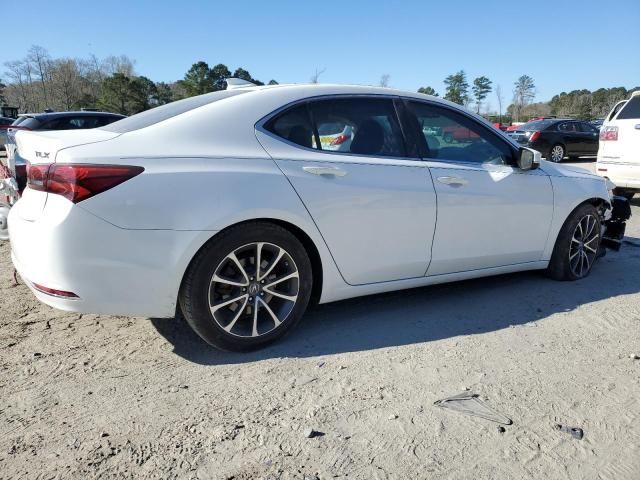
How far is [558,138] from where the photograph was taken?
692 inches

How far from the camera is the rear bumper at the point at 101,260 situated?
8.36 feet

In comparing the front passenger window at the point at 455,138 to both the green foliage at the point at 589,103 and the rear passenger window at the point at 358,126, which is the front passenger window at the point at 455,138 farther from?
the green foliage at the point at 589,103

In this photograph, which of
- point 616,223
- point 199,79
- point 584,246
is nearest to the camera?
point 584,246

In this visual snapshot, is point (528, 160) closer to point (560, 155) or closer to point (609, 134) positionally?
point (609, 134)

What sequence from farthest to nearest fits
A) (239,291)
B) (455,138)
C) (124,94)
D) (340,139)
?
(124,94)
(455,138)
(340,139)
(239,291)

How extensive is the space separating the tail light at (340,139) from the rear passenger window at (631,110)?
6388 mm

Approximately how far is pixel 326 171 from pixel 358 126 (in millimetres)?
516

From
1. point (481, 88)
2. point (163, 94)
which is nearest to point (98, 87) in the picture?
point (163, 94)

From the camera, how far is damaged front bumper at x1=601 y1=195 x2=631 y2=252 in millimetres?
5193

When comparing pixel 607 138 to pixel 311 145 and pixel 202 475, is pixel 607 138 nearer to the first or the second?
pixel 311 145

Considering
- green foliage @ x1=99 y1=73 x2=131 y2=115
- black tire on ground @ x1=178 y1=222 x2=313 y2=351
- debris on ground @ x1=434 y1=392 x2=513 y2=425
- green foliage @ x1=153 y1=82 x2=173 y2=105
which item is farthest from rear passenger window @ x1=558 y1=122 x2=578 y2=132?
green foliage @ x1=153 y1=82 x2=173 y2=105

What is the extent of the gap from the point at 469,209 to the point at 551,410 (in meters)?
1.55

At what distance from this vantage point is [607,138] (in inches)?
313

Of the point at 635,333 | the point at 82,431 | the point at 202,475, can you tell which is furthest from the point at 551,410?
the point at 82,431
